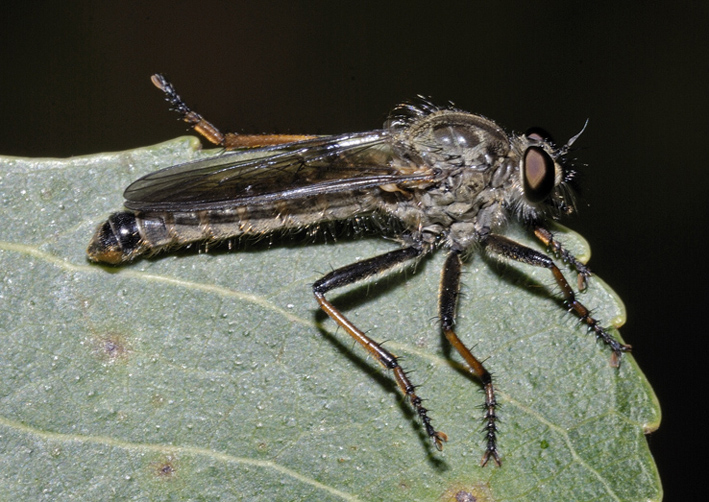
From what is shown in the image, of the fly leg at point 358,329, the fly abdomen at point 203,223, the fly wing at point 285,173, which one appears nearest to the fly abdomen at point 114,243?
the fly abdomen at point 203,223

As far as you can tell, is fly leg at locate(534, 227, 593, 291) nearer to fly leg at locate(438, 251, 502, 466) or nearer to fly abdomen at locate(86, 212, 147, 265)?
fly leg at locate(438, 251, 502, 466)

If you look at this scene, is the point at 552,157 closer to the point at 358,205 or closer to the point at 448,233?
the point at 448,233

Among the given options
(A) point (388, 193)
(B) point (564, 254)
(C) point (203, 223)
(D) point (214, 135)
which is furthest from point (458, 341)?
(D) point (214, 135)

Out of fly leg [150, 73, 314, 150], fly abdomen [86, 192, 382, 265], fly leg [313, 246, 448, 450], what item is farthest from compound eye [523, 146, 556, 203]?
fly leg [150, 73, 314, 150]

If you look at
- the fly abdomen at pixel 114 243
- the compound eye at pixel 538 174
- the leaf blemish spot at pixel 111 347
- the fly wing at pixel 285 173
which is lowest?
the leaf blemish spot at pixel 111 347

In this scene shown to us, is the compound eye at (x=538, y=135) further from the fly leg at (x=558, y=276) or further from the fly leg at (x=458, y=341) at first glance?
the fly leg at (x=458, y=341)

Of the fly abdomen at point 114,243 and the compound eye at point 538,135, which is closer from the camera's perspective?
the fly abdomen at point 114,243
